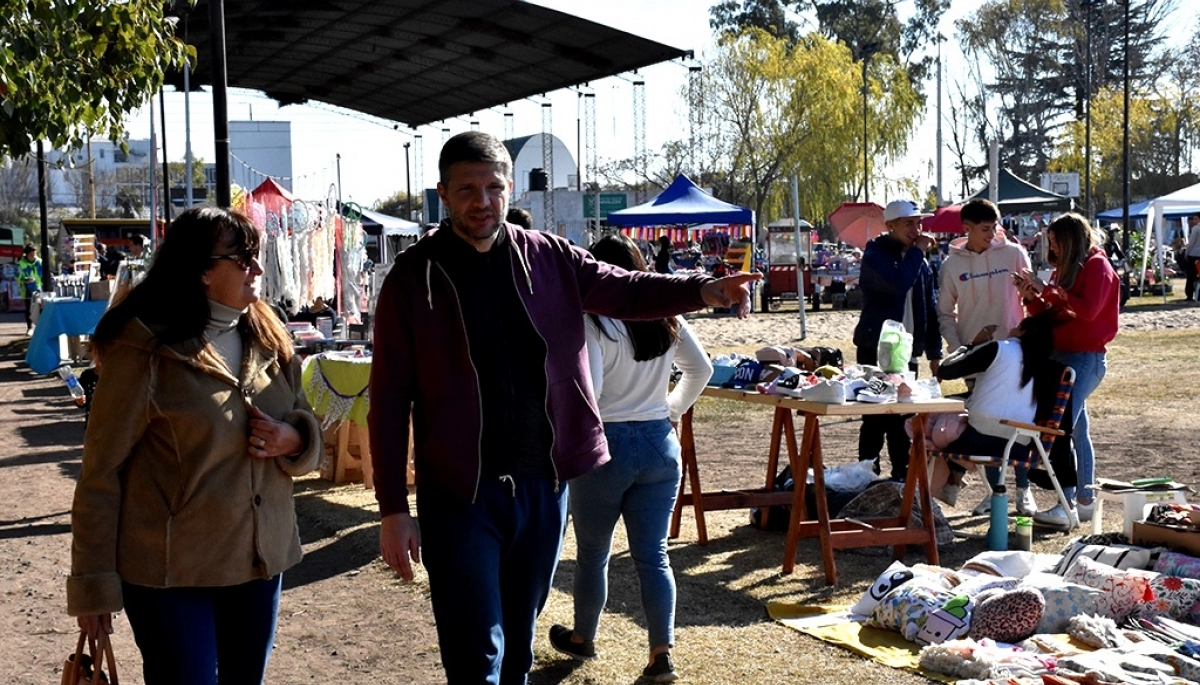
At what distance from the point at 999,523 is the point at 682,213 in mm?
19617

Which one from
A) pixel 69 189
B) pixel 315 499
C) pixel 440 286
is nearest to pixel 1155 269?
pixel 315 499

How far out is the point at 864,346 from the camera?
29.2 ft

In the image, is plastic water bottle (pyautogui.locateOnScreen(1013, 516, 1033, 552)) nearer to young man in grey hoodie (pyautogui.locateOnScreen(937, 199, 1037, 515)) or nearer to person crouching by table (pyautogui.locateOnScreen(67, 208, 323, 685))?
young man in grey hoodie (pyautogui.locateOnScreen(937, 199, 1037, 515))

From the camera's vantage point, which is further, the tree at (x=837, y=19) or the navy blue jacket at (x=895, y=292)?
the tree at (x=837, y=19)

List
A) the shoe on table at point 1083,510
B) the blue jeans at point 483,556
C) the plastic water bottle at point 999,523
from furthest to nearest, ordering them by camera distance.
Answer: the shoe on table at point 1083,510 → the plastic water bottle at point 999,523 → the blue jeans at point 483,556

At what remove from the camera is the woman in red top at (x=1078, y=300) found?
7.82m

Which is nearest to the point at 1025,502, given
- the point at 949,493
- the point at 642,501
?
the point at 949,493

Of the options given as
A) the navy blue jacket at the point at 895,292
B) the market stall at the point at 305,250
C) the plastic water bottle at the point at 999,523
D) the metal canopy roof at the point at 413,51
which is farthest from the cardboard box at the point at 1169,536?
the metal canopy roof at the point at 413,51

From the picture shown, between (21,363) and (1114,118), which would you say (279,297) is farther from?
(1114,118)

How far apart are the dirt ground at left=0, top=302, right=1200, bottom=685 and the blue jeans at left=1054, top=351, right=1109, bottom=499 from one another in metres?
0.29

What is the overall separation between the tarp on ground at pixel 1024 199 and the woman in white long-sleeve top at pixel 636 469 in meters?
27.4

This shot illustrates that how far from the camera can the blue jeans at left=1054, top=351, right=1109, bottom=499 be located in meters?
7.93

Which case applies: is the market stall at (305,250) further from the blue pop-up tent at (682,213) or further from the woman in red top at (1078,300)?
the blue pop-up tent at (682,213)

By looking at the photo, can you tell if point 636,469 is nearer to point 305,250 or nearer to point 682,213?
point 305,250
